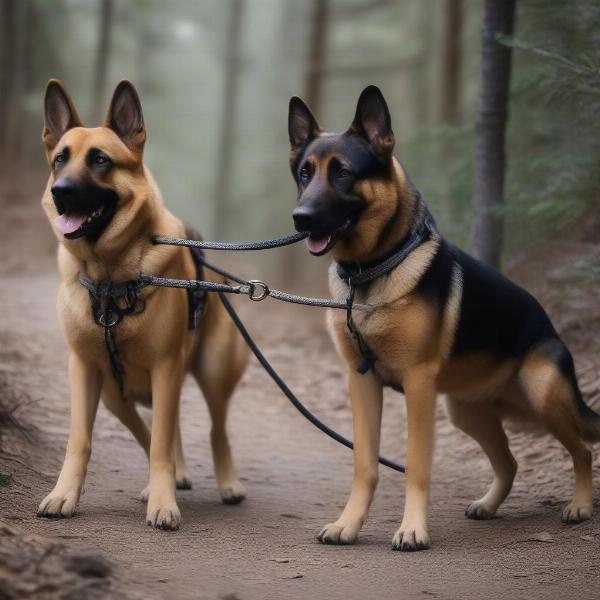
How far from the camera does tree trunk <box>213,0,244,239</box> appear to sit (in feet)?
74.1

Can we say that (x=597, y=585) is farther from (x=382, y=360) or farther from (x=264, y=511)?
(x=264, y=511)

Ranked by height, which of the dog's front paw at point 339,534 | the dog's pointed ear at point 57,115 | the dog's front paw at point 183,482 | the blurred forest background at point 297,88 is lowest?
the dog's front paw at point 183,482

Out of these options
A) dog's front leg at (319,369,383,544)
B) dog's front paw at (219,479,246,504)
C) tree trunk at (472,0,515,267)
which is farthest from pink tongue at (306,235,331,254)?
tree trunk at (472,0,515,267)

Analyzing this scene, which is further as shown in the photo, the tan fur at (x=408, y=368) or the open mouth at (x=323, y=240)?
the tan fur at (x=408, y=368)

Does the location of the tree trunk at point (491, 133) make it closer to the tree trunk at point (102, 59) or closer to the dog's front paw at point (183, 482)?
the dog's front paw at point (183, 482)

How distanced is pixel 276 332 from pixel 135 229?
26.4 ft

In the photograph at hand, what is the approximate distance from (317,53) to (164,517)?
1380 centimetres

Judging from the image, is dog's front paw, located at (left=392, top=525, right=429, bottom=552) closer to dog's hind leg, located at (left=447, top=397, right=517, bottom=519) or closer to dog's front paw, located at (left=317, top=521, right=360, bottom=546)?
dog's front paw, located at (left=317, top=521, right=360, bottom=546)

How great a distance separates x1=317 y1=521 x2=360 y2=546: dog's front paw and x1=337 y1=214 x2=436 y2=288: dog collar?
4.28 feet

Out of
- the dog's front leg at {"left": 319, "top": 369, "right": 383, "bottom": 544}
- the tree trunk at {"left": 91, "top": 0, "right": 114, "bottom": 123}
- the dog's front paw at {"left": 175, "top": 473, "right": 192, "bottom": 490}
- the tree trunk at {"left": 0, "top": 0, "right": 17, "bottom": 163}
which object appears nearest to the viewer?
the dog's front leg at {"left": 319, "top": 369, "right": 383, "bottom": 544}

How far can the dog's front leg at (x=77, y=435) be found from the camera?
4859 mm

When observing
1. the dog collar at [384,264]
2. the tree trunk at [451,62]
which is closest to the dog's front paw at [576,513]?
the dog collar at [384,264]

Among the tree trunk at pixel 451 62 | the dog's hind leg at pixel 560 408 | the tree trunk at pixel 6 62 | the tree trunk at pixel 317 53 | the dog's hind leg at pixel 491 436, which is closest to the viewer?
the dog's hind leg at pixel 560 408

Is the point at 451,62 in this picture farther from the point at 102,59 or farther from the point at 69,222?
the point at 102,59
